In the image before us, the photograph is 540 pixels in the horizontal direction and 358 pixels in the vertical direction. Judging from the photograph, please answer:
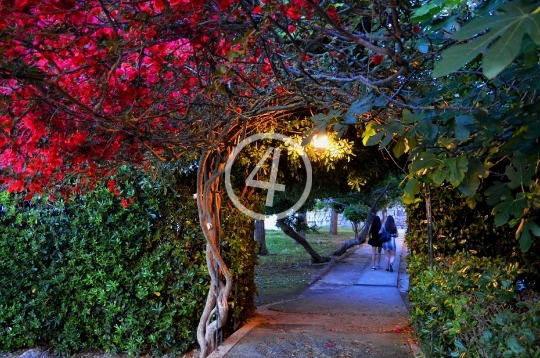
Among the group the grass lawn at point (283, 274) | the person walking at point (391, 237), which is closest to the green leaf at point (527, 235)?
the grass lawn at point (283, 274)

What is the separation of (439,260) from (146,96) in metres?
3.21

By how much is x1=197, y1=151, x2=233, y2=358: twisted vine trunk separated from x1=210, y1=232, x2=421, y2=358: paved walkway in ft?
0.90

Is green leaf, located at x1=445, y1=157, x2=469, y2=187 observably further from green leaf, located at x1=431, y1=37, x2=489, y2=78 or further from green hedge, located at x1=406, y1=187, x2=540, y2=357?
green leaf, located at x1=431, y1=37, x2=489, y2=78

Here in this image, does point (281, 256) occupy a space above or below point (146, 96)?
below

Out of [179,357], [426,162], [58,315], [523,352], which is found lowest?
[179,357]

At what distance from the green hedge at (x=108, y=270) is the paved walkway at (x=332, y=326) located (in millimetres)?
702

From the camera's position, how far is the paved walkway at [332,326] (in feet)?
16.5

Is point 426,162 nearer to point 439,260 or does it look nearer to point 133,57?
point 133,57

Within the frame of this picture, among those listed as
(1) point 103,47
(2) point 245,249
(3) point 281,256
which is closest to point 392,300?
(2) point 245,249

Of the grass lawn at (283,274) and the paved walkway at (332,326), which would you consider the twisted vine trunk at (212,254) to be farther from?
the grass lawn at (283,274)

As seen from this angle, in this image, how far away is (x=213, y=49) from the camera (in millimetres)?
3447

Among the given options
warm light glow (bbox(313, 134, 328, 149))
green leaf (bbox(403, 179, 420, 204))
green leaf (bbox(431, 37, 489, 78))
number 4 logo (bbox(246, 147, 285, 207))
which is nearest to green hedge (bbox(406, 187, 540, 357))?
green leaf (bbox(403, 179, 420, 204))

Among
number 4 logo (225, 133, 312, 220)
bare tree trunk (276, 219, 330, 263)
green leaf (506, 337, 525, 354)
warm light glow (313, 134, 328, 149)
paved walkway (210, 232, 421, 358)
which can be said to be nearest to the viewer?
green leaf (506, 337, 525, 354)

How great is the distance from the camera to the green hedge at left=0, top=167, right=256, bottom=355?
5.83 metres
